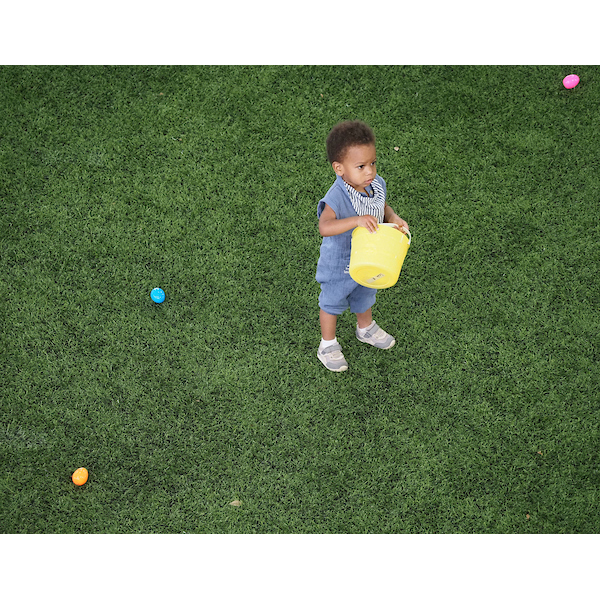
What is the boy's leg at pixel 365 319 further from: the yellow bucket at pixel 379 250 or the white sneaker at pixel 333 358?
the yellow bucket at pixel 379 250

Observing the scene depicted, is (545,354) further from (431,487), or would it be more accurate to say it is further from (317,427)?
(317,427)

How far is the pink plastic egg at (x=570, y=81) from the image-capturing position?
4034 millimetres

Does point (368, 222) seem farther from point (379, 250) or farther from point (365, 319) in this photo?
point (365, 319)

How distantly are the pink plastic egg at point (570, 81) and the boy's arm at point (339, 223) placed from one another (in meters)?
2.53

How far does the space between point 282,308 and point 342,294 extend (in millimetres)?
680

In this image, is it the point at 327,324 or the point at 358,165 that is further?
the point at 327,324

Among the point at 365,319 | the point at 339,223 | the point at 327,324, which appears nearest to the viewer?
the point at 339,223

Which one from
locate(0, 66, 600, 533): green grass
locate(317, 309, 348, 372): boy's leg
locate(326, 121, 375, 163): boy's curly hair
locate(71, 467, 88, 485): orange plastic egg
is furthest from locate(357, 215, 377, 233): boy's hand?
locate(71, 467, 88, 485): orange plastic egg

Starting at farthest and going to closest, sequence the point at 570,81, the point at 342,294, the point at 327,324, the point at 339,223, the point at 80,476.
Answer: the point at 570,81, the point at 327,324, the point at 80,476, the point at 342,294, the point at 339,223

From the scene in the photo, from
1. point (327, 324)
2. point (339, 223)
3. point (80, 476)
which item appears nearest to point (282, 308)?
point (327, 324)

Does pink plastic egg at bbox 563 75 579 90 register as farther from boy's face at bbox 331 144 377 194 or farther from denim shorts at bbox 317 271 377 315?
boy's face at bbox 331 144 377 194

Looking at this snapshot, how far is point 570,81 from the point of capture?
4.04 meters

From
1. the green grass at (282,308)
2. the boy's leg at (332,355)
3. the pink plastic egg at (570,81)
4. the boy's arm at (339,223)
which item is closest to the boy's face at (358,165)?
the boy's arm at (339,223)

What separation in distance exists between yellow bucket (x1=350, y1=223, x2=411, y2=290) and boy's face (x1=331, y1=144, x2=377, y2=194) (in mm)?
206
